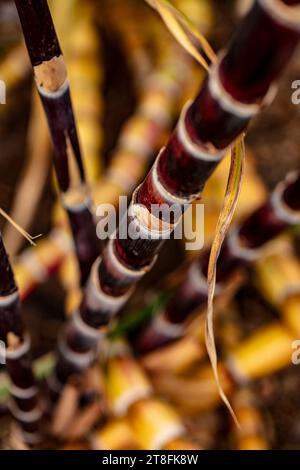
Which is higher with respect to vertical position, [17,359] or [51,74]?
Result: [51,74]

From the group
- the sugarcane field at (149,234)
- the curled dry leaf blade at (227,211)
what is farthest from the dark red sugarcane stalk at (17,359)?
the curled dry leaf blade at (227,211)

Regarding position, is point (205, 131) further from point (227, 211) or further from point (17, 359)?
point (17, 359)

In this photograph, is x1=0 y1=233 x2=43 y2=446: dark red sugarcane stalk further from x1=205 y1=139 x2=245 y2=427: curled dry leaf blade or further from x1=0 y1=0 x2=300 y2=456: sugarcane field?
x1=205 y1=139 x2=245 y2=427: curled dry leaf blade

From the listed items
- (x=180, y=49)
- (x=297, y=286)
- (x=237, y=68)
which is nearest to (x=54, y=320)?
(x=297, y=286)

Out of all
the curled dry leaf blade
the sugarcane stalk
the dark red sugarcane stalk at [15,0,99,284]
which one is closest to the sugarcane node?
Answer: the dark red sugarcane stalk at [15,0,99,284]

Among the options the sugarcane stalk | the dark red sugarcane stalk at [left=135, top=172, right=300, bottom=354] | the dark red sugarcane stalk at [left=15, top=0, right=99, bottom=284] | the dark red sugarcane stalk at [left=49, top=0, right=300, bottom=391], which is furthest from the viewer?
the sugarcane stalk

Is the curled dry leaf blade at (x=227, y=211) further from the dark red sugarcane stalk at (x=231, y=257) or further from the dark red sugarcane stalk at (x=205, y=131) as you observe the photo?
the dark red sugarcane stalk at (x=231, y=257)

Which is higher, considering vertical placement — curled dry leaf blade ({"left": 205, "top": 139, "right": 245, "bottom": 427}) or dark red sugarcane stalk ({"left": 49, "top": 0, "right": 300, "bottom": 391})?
dark red sugarcane stalk ({"left": 49, "top": 0, "right": 300, "bottom": 391})

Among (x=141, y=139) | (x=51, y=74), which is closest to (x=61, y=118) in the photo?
(x=51, y=74)
